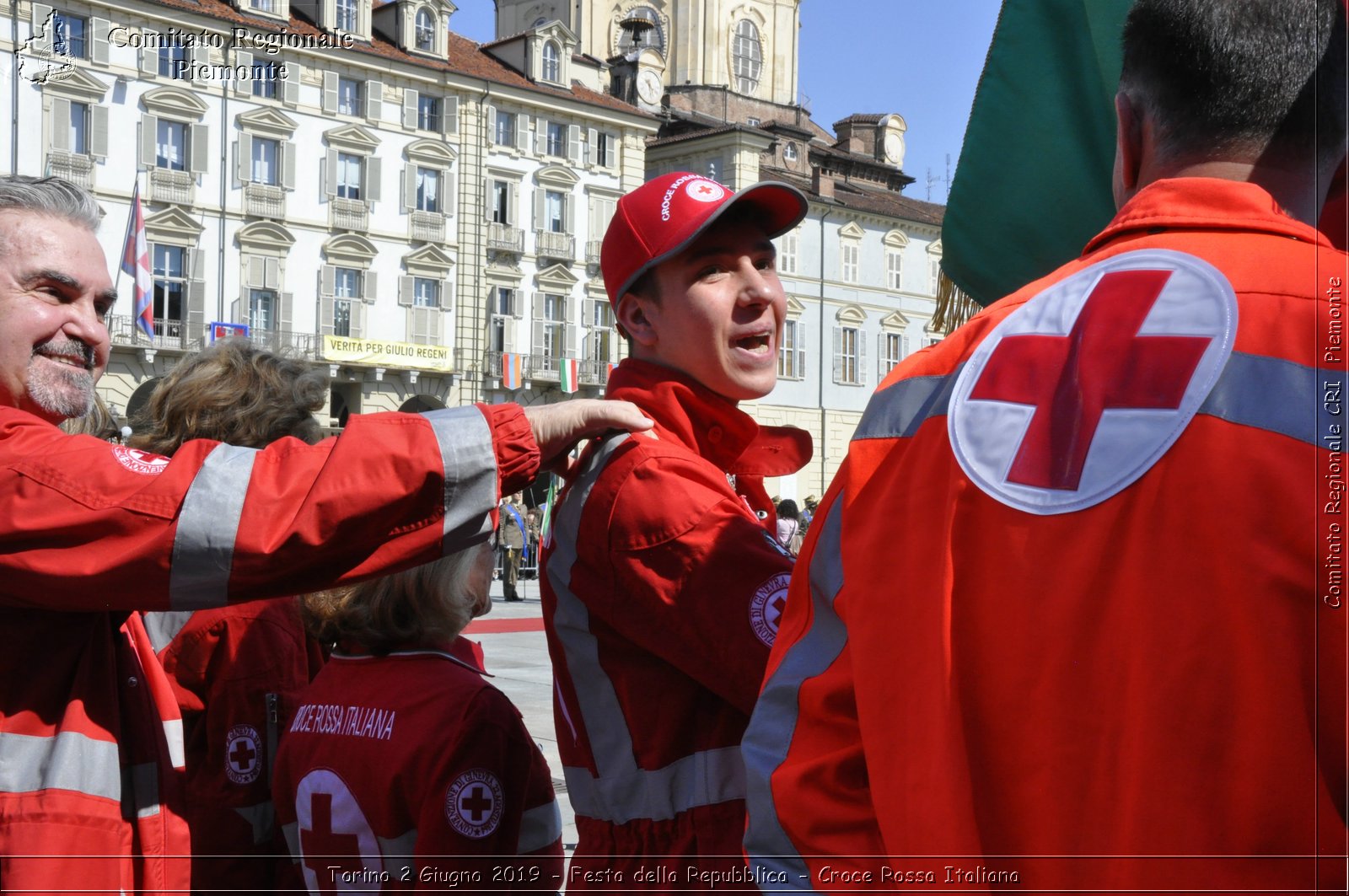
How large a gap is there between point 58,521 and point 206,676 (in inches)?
55.6

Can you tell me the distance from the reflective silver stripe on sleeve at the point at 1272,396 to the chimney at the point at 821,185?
1719 inches

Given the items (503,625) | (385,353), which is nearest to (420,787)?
→ (503,625)

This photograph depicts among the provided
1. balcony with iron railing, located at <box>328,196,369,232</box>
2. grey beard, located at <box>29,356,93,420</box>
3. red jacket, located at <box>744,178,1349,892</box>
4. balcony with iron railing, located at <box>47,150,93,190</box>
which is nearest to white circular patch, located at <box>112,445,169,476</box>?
grey beard, located at <box>29,356,93,420</box>

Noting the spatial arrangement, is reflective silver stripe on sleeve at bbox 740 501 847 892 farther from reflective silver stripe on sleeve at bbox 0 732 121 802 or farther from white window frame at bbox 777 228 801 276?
white window frame at bbox 777 228 801 276

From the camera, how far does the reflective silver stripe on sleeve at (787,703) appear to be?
53.7 inches

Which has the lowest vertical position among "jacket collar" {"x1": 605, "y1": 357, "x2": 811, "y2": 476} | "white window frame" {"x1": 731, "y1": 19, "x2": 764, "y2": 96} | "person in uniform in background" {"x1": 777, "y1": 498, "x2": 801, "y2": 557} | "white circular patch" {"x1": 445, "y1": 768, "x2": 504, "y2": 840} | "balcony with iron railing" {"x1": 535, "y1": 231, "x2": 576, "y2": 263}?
"person in uniform in background" {"x1": 777, "y1": 498, "x2": 801, "y2": 557}

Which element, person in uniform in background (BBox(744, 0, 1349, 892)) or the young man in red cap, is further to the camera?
the young man in red cap

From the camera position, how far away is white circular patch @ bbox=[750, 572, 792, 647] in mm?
1935

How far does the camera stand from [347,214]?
3494cm

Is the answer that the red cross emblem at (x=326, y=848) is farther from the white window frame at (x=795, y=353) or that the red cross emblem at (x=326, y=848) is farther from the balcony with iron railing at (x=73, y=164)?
the white window frame at (x=795, y=353)

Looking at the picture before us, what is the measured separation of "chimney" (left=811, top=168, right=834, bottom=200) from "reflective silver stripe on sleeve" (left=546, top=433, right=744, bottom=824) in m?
42.7

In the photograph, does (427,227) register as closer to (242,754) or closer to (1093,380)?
(242,754)

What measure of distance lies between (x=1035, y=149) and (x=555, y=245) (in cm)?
3706

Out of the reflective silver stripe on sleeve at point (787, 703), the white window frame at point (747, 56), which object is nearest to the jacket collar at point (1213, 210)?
the reflective silver stripe on sleeve at point (787, 703)
